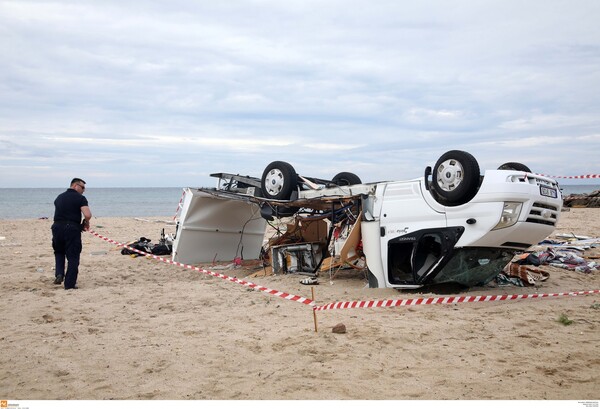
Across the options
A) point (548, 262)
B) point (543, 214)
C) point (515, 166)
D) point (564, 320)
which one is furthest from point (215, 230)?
point (564, 320)

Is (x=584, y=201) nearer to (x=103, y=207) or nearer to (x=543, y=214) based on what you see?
(x=543, y=214)

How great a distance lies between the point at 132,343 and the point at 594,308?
579 centimetres

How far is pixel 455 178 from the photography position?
26.0 feet

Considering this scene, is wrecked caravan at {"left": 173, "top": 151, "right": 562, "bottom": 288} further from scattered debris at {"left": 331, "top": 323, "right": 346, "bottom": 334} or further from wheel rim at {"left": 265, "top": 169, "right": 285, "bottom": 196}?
scattered debris at {"left": 331, "top": 323, "right": 346, "bottom": 334}

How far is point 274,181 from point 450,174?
345 cm

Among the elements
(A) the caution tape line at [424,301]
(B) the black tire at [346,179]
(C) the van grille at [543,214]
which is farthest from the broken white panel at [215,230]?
(C) the van grille at [543,214]

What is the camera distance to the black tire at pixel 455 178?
7.76 m

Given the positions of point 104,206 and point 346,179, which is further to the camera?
point 104,206

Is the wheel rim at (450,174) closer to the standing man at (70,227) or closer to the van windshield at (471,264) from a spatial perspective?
the van windshield at (471,264)

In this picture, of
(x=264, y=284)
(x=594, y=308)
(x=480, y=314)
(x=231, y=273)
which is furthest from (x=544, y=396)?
(x=231, y=273)

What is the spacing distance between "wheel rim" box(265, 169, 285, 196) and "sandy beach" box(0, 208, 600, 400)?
1.75m

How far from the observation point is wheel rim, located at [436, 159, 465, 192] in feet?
25.8

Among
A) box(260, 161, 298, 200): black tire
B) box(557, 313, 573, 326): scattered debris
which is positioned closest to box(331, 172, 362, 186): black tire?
box(260, 161, 298, 200): black tire

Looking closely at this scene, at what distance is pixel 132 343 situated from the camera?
6.12 m
